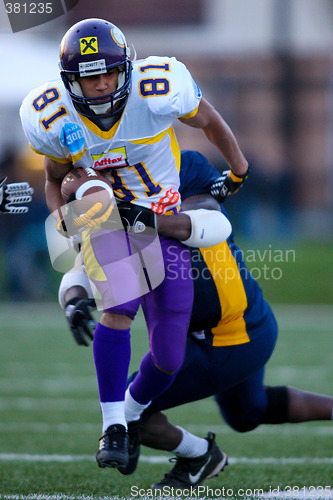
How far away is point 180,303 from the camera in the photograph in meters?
2.76

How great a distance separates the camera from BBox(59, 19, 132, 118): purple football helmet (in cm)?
264

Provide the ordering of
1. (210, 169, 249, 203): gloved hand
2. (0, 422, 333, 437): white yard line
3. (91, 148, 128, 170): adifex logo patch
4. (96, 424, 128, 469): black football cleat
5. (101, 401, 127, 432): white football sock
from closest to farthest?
(96, 424, 128, 469): black football cleat
(101, 401, 127, 432): white football sock
(91, 148, 128, 170): adifex logo patch
(210, 169, 249, 203): gloved hand
(0, 422, 333, 437): white yard line

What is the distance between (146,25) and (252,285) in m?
17.0

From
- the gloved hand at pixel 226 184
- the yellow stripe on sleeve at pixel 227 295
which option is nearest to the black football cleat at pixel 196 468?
the yellow stripe on sleeve at pixel 227 295

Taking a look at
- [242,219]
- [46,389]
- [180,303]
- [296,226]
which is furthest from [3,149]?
[180,303]

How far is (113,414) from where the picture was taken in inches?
104

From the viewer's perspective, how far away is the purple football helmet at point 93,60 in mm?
2641

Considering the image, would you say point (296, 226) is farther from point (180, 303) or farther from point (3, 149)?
point (180, 303)

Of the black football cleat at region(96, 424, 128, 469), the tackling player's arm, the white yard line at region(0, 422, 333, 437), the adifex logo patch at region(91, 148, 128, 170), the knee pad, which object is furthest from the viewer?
the white yard line at region(0, 422, 333, 437)

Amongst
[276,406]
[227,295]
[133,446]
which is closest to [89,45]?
[227,295]

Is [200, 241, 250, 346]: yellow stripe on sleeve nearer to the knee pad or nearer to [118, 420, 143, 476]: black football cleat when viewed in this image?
the knee pad

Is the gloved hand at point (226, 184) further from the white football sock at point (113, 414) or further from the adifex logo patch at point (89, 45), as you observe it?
the white football sock at point (113, 414)

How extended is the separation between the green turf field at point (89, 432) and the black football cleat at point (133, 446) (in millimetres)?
89

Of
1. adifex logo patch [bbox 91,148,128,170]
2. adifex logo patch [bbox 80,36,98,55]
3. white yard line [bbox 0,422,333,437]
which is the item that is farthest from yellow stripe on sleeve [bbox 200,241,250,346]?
white yard line [bbox 0,422,333,437]
